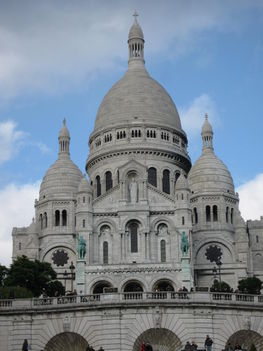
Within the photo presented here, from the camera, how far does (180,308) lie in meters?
49.8

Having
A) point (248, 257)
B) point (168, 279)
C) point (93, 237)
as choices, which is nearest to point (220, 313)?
point (168, 279)

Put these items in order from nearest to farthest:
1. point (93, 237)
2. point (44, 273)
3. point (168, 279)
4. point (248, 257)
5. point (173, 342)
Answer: point (173, 342) < point (44, 273) < point (168, 279) < point (93, 237) < point (248, 257)

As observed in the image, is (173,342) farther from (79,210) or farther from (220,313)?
(79,210)

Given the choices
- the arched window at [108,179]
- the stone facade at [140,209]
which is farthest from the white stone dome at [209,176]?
the arched window at [108,179]

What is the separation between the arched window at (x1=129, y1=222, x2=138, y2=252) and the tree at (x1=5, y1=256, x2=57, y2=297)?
51.3 ft

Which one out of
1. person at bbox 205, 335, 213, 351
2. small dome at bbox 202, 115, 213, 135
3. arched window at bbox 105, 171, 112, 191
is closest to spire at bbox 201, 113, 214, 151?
small dome at bbox 202, 115, 213, 135

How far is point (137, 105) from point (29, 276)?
4154 cm

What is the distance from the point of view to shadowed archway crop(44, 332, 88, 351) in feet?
165

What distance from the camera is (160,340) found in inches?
1966

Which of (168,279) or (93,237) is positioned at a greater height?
(93,237)

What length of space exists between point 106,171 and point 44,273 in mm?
30946

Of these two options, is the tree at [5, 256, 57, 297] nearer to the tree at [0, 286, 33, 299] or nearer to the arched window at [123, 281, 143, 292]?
the arched window at [123, 281, 143, 292]

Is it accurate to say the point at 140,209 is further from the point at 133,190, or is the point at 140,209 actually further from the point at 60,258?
the point at 60,258

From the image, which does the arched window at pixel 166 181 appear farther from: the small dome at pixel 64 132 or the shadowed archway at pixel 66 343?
the shadowed archway at pixel 66 343
